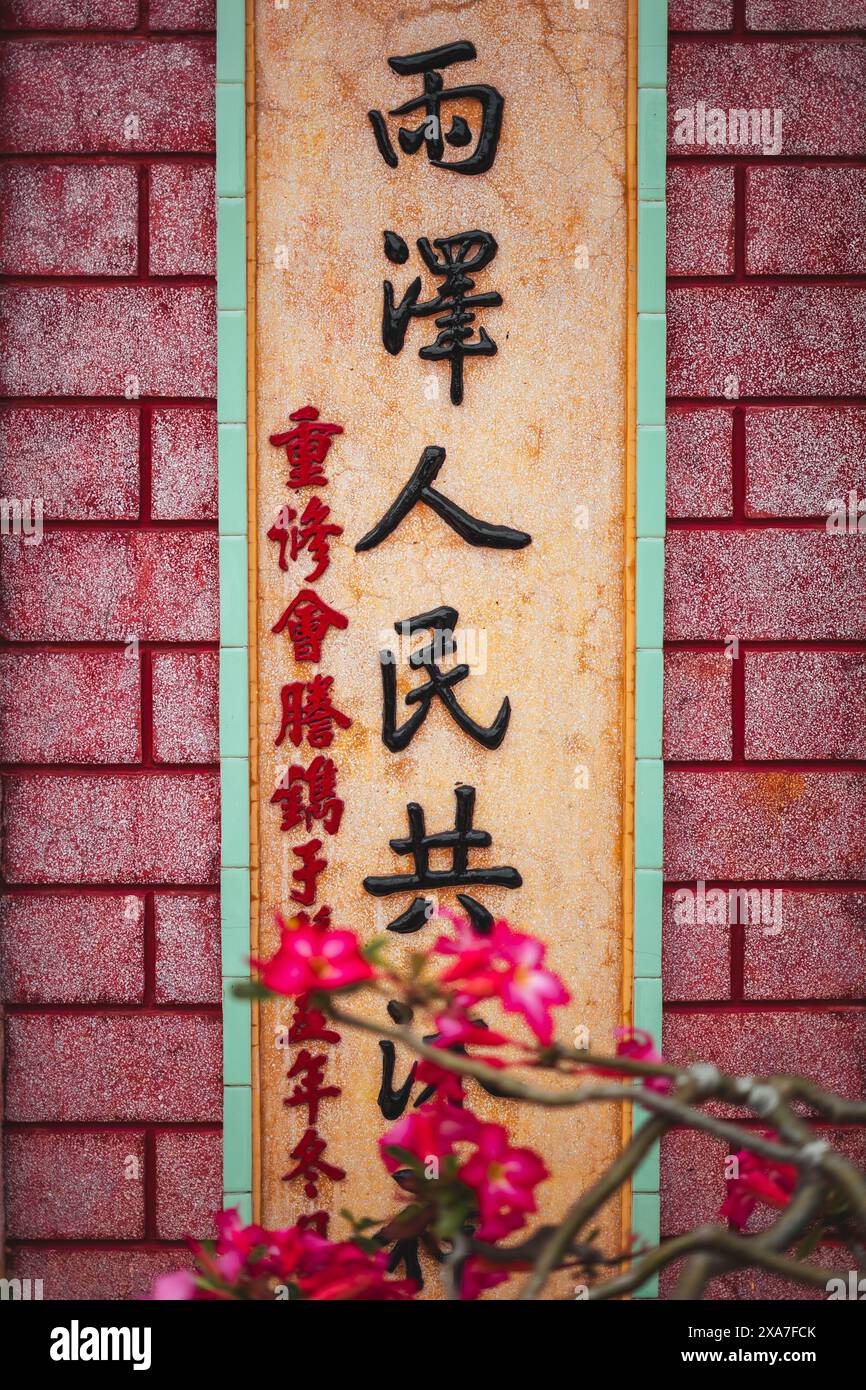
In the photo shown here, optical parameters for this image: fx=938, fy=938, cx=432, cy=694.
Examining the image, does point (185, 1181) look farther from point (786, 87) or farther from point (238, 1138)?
point (786, 87)

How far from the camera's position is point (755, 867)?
2.99m

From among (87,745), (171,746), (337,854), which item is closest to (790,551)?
(337,854)

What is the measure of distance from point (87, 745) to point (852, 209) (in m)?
2.93

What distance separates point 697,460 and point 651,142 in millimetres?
949

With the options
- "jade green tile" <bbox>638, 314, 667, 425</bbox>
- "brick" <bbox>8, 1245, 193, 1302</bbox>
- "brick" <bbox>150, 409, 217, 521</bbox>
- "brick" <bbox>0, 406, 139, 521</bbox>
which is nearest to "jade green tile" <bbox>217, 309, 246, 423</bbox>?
"brick" <bbox>150, 409, 217, 521</bbox>

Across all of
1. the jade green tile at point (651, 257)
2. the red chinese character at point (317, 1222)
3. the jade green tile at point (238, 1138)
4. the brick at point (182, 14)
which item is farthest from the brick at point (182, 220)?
the red chinese character at point (317, 1222)

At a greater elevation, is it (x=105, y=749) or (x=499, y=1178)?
(x=105, y=749)

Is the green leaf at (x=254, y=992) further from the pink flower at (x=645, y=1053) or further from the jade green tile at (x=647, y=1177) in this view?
the jade green tile at (x=647, y=1177)

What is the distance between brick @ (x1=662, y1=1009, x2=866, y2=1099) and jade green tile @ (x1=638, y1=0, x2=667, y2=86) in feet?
9.49

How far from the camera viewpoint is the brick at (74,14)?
113 inches

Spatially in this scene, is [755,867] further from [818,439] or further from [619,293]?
[619,293]

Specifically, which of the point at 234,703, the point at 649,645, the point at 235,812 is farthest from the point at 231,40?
the point at 235,812

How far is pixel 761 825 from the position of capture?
9.82 feet

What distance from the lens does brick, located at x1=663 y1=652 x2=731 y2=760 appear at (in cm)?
297
